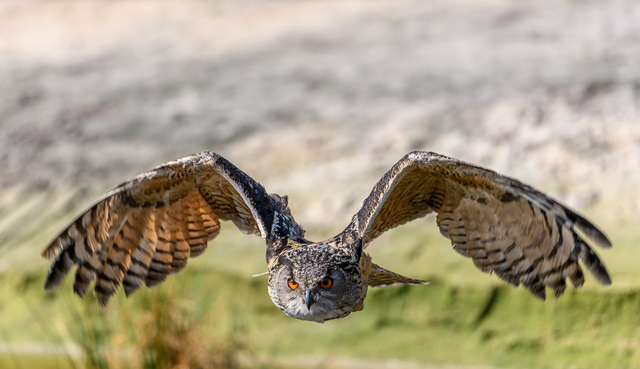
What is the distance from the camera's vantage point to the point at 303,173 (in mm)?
9891

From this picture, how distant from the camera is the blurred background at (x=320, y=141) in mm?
7875

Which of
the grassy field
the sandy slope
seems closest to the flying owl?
the grassy field

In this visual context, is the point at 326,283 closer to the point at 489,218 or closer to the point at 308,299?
the point at 308,299

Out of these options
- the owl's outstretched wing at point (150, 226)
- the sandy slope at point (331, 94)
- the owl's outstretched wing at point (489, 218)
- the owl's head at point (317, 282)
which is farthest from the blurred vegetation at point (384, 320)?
the owl's outstretched wing at point (489, 218)

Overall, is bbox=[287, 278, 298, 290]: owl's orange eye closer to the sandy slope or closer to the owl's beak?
the owl's beak

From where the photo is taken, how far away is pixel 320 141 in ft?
33.8

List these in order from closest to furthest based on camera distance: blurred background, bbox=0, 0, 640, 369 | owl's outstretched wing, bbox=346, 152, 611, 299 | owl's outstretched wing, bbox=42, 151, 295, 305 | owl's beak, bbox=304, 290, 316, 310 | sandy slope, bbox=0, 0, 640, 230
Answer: owl's beak, bbox=304, 290, 316, 310 → owl's outstretched wing, bbox=346, 152, 611, 299 → owl's outstretched wing, bbox=42, 151, 295, 305 → blurred background, bbox=0, 0, 640, 369 → sandy slope, bbox=0, 0, 640, 230

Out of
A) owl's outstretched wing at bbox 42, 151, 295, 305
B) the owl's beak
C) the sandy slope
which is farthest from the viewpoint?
the sandy slope

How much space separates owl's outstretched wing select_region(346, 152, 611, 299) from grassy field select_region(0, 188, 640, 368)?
102 inches

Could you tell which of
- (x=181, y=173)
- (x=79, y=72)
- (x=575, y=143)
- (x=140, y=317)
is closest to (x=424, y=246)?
(x=575, y=143)

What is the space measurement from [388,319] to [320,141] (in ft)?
8.94

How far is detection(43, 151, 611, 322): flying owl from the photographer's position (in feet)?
14.6

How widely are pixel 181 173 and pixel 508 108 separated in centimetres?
601

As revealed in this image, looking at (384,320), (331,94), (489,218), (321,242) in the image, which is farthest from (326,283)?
(331,94)
